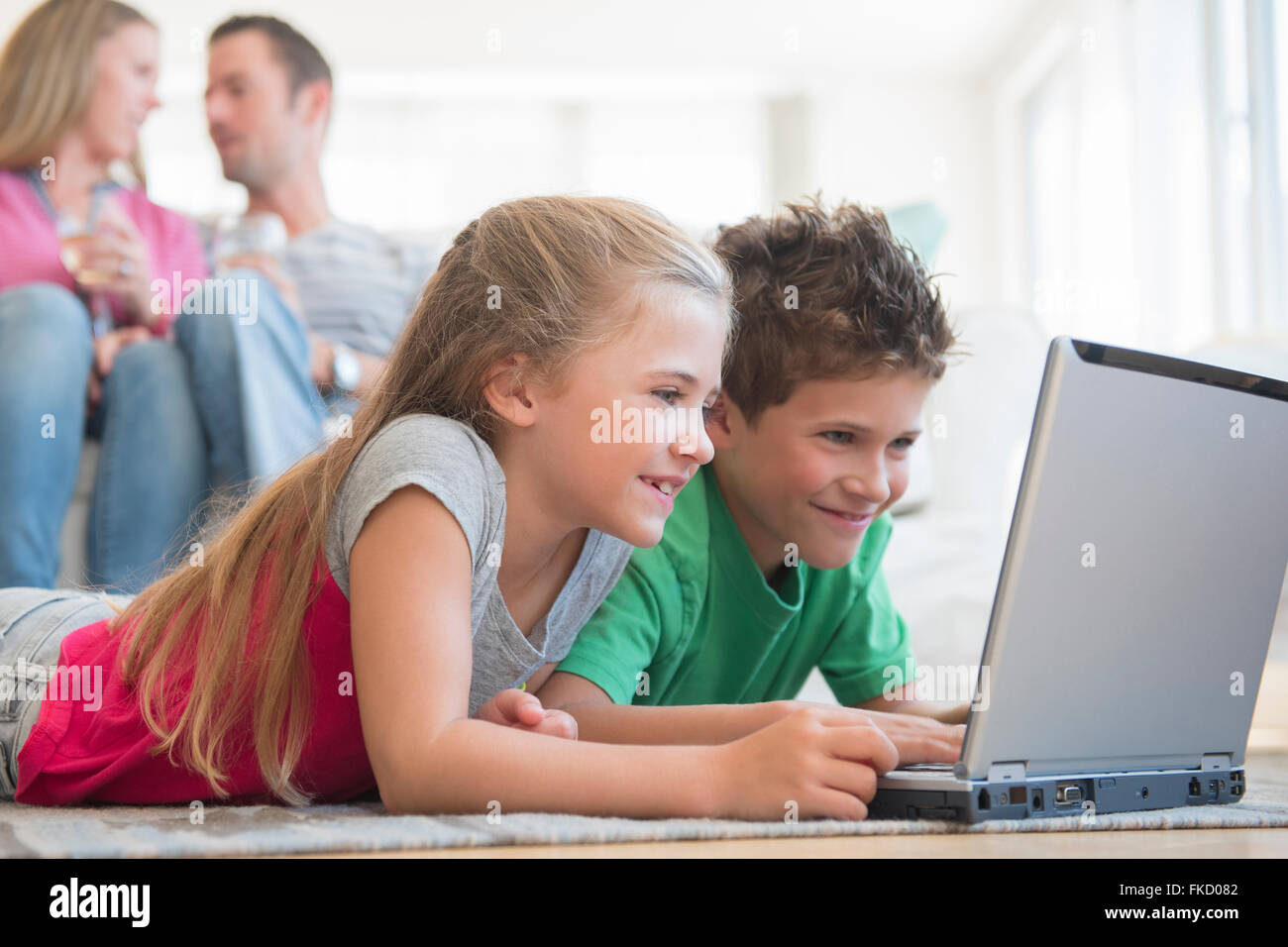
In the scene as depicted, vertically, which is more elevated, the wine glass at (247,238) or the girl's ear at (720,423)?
the wine glass at (247,238)

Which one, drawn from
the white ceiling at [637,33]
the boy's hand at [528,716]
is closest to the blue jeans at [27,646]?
the boy's hand at [528,716]

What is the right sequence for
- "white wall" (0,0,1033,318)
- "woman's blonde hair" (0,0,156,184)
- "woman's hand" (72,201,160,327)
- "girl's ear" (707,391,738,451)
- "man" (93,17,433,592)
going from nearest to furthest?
"girl's ear" (707,391,738,451) → "man" (93,17,433,592) → "woman's hand" (72,201,160,327) → "woman's blonde hair" (0,0,156,184) → "white wall" (0,0,1033,318)

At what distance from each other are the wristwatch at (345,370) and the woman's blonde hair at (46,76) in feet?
2.35

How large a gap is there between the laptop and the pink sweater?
1.84 meters

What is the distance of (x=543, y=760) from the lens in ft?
2.45

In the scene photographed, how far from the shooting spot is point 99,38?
7.99ft

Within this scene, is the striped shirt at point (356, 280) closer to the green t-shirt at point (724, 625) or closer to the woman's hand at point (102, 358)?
the woman's hand at point (102, 358)

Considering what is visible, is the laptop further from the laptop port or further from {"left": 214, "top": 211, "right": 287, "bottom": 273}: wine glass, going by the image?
{"left": 214, "top": 211, "right": 287, "bottom": 273}: wine glass

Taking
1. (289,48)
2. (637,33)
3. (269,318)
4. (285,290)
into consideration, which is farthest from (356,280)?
(637,33)

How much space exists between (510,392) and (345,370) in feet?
4.15

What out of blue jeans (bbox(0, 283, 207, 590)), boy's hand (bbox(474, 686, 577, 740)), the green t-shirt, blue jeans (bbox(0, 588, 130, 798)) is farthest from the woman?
boy's hand (bbox(474, 686, 577, 740))

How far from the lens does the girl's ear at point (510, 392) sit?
977mm

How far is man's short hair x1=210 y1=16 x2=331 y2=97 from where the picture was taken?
2.84m

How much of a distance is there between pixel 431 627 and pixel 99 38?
215 centimetres
